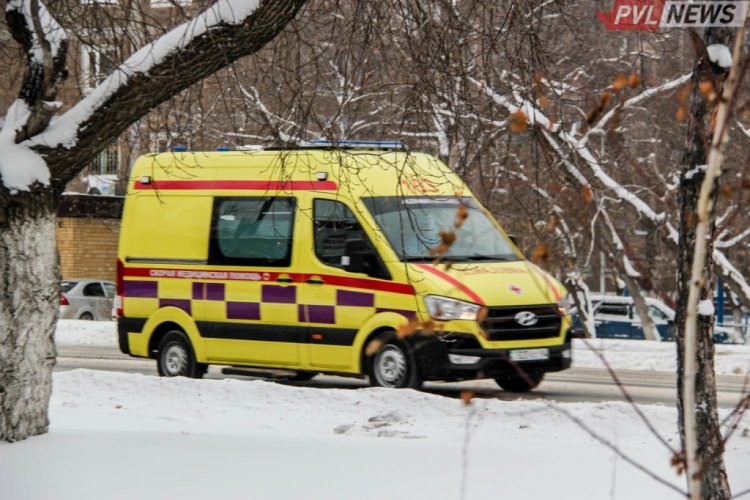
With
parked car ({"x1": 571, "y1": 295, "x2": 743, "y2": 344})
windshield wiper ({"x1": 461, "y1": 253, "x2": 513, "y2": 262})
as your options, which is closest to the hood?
windshield wiper ({"x1": 461, "y1": 253, "x2": 513, "y2": 262})

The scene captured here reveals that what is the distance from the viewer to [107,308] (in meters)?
31.4

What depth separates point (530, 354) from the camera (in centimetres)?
1180

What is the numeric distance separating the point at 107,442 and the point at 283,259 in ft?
16.7

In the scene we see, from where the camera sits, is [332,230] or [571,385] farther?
[571,385]

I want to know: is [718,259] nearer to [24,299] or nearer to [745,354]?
[745,354]

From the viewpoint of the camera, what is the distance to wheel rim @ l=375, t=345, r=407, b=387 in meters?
11.7

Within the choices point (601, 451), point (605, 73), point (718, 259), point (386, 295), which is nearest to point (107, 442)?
point (601, 451)

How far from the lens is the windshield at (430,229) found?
455 inches

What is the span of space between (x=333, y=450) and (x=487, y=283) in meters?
4.46

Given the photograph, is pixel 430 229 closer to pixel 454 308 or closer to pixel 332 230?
pixel 454 308

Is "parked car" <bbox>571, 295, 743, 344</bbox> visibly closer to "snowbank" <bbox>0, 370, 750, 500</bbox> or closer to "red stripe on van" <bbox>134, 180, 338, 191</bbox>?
"red stripe on van" <bbox>134, 180, 338, 191</bbox>

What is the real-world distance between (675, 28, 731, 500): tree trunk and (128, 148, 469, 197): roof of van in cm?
520

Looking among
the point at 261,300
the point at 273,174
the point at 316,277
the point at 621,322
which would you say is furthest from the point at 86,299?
the point at 273,174

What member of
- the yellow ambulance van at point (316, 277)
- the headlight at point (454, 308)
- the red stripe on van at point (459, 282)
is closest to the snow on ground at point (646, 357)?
the yellow ambulance van at point (316, 277)
